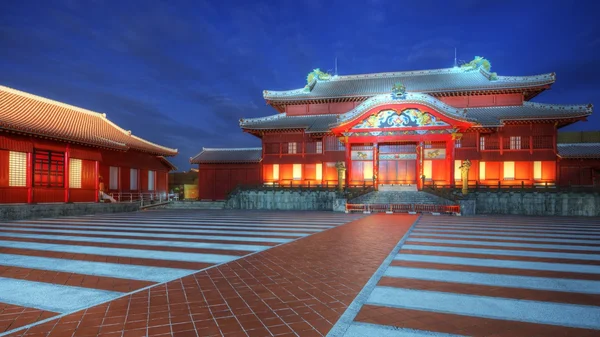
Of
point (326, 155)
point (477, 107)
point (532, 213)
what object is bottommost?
point (532, 213)

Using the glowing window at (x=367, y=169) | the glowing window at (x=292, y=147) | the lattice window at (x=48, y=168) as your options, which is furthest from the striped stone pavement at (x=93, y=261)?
the glowing window at (x=292, y=147)

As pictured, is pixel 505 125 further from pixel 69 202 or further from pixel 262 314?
pixel 69 202

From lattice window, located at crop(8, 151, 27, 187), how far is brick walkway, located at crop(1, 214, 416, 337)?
63.2 feet

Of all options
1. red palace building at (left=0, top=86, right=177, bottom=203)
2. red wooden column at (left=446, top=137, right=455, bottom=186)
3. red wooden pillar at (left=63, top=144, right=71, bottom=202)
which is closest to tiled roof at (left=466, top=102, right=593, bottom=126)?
red wooden column at (left=446, top=137, right=455, bottom=186)

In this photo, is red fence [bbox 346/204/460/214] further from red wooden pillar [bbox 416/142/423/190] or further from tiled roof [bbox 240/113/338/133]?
tiled roof [bbox 240/113/338/133]

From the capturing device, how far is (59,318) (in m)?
4.11

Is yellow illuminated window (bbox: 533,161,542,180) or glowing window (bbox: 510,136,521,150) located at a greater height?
glowing window (bbox: 510,136,521,150)

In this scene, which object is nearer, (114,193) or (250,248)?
(250,248)

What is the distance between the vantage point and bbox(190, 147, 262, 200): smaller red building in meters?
35.2

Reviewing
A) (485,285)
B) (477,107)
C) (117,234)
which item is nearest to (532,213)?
(477,107)

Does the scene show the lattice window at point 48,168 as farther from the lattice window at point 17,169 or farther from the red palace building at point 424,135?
the red palace building at point 424,135

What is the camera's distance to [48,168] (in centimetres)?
2158

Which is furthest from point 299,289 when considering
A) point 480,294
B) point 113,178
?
point 113,178

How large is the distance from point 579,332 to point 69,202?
25816mm
